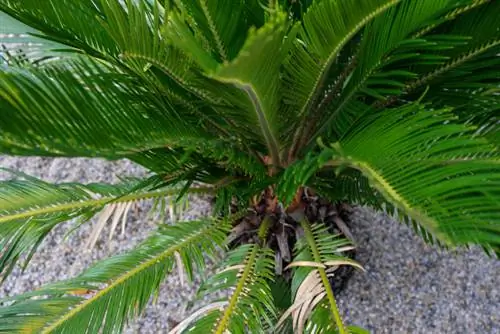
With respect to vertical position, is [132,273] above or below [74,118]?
below

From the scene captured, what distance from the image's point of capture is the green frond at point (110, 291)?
1.00 m

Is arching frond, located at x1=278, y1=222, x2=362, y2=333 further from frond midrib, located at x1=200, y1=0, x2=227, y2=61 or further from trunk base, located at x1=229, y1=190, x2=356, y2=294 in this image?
frond midrib, located at x1=200, y1=0, x2=227, y2=61

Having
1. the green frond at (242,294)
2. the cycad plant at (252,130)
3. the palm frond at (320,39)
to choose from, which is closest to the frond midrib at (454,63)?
the cycad plant at (252,130)

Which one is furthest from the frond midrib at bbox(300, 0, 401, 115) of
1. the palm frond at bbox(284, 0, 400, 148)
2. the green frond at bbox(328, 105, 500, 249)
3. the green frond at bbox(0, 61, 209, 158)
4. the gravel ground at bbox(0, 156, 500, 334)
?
Result: the gravel ground at bbox(0, 156, 500, 334)

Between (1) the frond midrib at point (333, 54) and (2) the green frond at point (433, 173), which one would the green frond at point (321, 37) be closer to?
(1) the frond midrib at point (333, 54)

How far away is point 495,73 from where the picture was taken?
1147 mm

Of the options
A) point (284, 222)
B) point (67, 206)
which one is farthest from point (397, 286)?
point (67, 206)

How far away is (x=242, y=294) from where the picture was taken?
3.56ft

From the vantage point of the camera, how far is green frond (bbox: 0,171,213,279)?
1144 mm

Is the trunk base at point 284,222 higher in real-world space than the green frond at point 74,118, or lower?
lower

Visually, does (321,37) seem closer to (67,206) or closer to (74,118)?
(74,118)

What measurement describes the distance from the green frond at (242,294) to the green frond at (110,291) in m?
0.06

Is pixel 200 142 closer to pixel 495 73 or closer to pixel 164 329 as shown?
pixel 495 73

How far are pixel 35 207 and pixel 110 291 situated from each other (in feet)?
0.88
